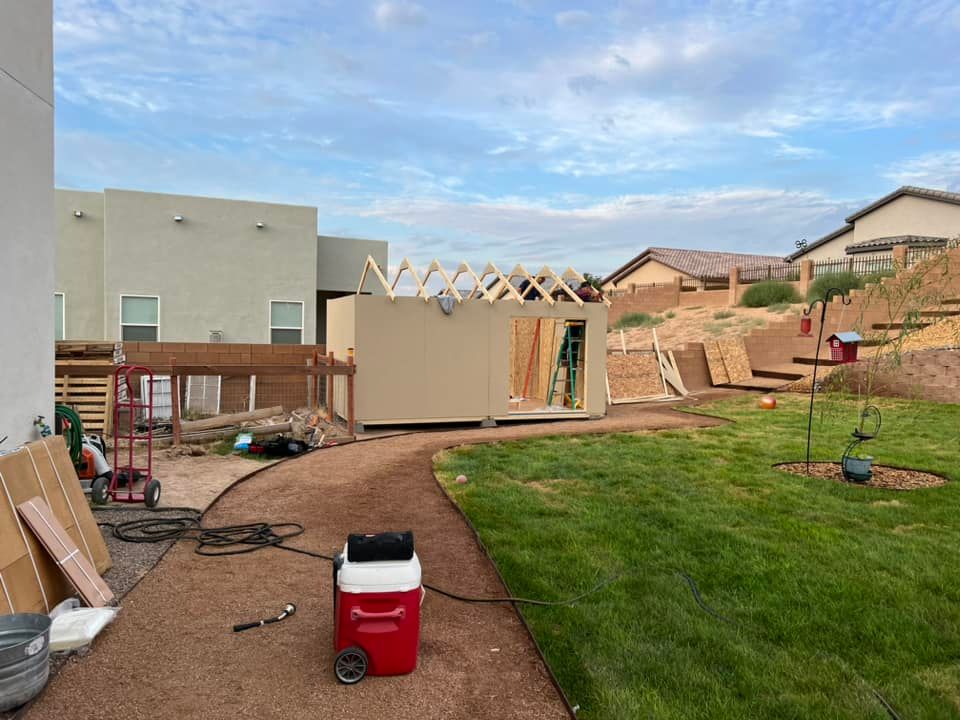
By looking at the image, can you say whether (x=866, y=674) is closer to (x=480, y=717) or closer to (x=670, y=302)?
(x=480, y=717)

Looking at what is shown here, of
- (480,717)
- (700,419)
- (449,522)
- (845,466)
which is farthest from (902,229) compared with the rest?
(480,717)

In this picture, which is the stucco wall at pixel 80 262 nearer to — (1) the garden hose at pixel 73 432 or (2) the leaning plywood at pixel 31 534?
(1) the garden hose at pixel 73 432

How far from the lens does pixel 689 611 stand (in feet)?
13.6

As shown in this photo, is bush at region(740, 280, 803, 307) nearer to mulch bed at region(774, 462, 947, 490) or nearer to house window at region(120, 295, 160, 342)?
mulch bed at region(774, 462, 947, 490)

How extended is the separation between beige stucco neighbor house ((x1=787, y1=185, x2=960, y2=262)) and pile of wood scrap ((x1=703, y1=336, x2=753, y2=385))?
1458 cm

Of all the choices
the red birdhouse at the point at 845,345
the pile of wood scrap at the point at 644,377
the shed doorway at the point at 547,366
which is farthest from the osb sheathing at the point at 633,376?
the red birdhouse at the point at 845,345

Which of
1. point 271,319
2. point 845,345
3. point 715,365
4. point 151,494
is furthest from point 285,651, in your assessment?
point 715,365

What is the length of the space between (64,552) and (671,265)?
132ft

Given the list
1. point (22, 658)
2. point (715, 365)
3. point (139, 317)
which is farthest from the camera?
point (715, 365)

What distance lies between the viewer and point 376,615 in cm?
327

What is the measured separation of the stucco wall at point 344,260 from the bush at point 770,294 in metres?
16.5

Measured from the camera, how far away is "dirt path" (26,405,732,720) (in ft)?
10.2

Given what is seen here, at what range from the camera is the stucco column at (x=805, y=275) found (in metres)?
26.9

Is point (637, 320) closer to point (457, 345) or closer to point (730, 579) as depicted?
point (457, 345)
